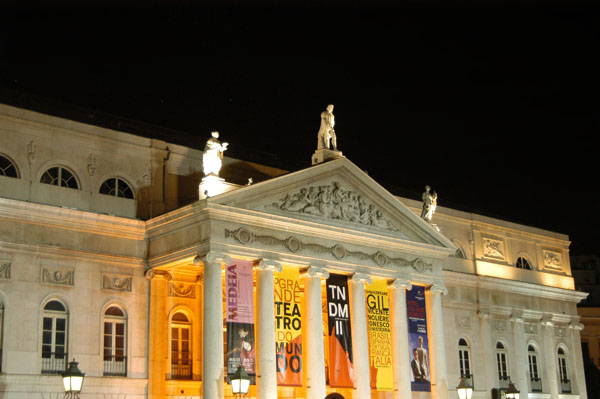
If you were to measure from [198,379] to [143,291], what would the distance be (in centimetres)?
379

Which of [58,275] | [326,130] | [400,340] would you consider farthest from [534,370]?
[58,275]

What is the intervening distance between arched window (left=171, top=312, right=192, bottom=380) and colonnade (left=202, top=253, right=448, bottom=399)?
360cm

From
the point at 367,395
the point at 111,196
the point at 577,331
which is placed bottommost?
the point at 367,395

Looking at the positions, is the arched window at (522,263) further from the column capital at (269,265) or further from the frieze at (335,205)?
the column capital at (269,265)

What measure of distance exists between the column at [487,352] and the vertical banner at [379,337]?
9.50 m

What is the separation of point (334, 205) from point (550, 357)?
61.4 ft

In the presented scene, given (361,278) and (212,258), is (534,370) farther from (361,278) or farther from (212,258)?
(212,258)

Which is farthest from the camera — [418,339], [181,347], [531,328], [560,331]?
[560,331]

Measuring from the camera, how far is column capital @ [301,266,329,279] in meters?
30.7

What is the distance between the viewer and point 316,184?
31.9 meters

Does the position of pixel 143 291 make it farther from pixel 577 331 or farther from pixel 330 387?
pixel 577 331

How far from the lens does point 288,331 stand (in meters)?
30.3

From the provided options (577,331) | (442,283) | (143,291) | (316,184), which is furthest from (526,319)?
(143,291)

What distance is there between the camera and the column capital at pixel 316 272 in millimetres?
30656
